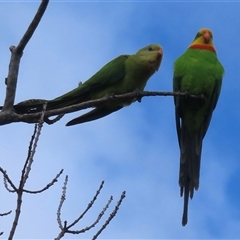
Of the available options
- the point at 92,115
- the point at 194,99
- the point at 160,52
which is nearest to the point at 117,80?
the point at 92,115

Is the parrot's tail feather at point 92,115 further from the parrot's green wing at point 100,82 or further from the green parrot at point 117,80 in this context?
the parrot's green wing at point 100,82

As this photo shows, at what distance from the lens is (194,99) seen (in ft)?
17.0

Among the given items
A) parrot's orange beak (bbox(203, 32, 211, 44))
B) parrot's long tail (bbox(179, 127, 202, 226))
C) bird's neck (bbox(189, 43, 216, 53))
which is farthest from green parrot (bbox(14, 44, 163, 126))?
parrot's long tail (bbox(179, 127, 202, 226))

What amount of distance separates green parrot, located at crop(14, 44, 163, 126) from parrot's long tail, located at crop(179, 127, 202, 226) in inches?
32.1

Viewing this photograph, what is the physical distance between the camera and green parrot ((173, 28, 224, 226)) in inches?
201

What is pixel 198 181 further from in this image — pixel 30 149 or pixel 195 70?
pixel 30 149

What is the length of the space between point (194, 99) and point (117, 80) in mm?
911

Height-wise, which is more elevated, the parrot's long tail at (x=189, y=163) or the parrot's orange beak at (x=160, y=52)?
the parrot's orange beak at (x=160, y=52)

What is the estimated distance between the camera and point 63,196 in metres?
3.45

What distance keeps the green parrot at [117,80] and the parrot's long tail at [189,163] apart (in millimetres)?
815

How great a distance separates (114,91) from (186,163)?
1.17 metres

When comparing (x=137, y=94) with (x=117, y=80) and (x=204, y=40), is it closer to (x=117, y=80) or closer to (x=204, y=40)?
(x=117, y=80)

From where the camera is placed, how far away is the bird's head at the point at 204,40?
18.5 feet

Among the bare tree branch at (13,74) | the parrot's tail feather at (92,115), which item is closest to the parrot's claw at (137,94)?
the parrot's tail feather at (92,115)
